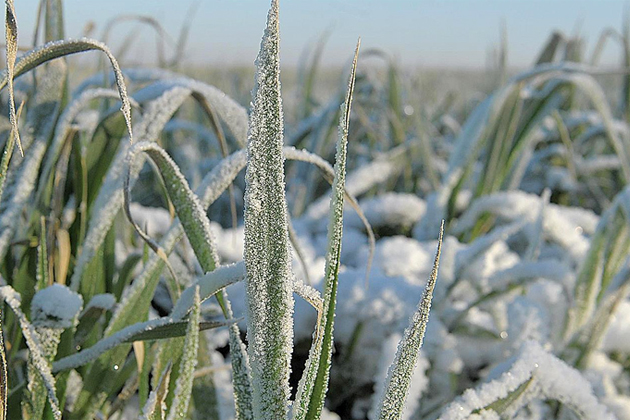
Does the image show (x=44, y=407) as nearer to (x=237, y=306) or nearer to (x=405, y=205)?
(x=237, y=306)

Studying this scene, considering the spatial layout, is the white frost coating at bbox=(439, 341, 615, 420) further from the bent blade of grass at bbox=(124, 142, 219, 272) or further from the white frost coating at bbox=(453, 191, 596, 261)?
the white frost coating at bbox=(453, 191, 596, 261)

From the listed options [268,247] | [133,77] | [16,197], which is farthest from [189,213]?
[133,77]

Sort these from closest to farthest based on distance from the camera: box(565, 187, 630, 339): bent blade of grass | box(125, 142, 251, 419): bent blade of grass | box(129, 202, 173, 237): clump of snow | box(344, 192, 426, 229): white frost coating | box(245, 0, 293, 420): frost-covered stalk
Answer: box(245, 0, 293, 420): frost-covered stalk → box(125, 142, 251, 419): bent blade of grass → box(565, 187, 630, 339): bent blade of grass → box(129, 202, 173, 237): clump of snow → box(344, 192, 426, 229): white frost coating

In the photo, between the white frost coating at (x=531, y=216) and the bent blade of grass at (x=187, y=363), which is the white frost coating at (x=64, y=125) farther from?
the white frost coating at (x=531, y=216)

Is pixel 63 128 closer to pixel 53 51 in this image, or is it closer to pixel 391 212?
pixel 53 51

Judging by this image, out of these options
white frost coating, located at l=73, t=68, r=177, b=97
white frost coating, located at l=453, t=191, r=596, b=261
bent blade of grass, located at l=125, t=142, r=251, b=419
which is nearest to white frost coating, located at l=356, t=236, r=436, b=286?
white frost coating, located at l=453, t=191, r=596, b=261

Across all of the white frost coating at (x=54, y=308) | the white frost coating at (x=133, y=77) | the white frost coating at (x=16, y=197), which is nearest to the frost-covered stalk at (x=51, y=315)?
the white frost coating at (x=54, y=308)
